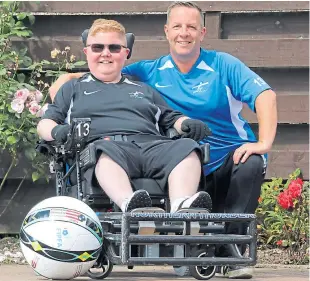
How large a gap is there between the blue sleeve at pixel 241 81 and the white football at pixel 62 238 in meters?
1.44

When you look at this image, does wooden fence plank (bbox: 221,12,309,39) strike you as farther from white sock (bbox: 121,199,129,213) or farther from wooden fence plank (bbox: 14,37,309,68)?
white sock (bbox: 121,199,129,213)

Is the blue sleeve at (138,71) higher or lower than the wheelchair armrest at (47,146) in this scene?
higher

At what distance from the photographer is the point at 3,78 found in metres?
7.70

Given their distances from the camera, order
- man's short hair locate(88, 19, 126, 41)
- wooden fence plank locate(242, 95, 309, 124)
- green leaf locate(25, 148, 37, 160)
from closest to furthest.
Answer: man's short hair locate(88, 19, 126, 41) → green leaf locate(25, 148, 37, 160) → wooden fence plank locate(242, 95, 309, 124)

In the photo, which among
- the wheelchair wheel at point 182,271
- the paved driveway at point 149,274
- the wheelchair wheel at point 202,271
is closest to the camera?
the wheelchair wheel at point 202,271

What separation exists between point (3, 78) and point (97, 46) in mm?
1704

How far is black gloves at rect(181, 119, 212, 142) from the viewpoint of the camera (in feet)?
19.5

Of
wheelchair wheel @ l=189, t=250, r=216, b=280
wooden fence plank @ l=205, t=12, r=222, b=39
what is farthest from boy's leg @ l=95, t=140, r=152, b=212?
wooden fence plank @ l=205, t=12, r=222, b=39

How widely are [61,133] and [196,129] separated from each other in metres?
0.81

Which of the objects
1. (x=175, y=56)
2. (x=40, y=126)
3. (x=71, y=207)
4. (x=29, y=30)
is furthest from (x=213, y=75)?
(x=29, y=30)

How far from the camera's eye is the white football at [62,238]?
5.26 meters

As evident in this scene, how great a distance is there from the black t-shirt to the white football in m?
0.78

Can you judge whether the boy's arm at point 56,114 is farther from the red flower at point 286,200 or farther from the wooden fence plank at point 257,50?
the red flower at point 286,200

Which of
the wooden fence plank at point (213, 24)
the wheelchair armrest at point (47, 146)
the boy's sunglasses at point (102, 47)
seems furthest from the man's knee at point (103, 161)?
the wooden fence plank at point (213, 24)
